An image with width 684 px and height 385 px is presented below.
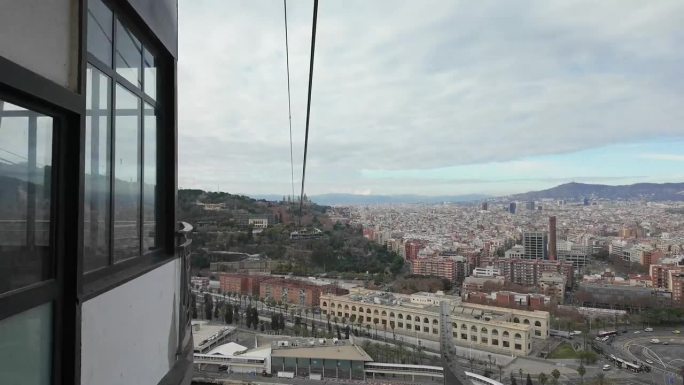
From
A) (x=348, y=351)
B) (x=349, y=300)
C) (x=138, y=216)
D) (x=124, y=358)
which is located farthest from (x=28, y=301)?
(x=349, y=300)

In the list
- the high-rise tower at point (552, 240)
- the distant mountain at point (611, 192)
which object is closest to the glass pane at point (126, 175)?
the high-rise tower at point (552, 240)

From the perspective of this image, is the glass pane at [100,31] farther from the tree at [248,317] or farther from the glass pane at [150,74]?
the tree at [248,317]

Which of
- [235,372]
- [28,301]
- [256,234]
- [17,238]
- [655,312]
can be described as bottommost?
[235,372]

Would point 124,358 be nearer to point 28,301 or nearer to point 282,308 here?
point 28,301

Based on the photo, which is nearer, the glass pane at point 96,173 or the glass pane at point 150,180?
the glass pane at point 96,173

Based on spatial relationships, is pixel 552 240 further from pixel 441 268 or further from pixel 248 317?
pixel 248 317

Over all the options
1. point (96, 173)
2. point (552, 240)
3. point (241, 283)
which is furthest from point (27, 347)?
point (552, 240)

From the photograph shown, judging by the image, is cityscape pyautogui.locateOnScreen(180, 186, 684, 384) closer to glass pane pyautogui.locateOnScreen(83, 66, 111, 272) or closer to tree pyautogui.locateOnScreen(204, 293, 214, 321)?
tree pyautogui.locateOnScreen(204, 293, 214, 321)
